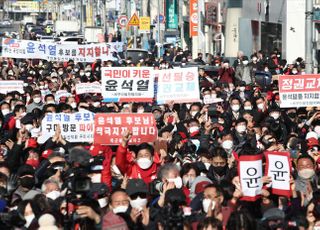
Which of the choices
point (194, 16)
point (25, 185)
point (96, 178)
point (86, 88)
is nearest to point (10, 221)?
point (25, 185)

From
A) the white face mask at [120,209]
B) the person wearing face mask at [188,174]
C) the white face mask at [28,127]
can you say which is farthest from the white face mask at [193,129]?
the white face mask at [120,209]

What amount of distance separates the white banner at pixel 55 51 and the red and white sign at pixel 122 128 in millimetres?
14710

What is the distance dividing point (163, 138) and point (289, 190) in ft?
14.0

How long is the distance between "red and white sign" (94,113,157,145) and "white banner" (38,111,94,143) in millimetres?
875

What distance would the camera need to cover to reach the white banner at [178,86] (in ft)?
65.4

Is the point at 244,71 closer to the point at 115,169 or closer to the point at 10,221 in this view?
the point at 115,169

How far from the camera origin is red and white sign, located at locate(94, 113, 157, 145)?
14578mm

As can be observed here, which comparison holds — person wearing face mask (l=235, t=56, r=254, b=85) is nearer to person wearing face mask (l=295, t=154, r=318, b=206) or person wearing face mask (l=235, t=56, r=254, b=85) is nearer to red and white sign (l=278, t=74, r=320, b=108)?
red and white sign (l=278, t=74, r=320, b=108)

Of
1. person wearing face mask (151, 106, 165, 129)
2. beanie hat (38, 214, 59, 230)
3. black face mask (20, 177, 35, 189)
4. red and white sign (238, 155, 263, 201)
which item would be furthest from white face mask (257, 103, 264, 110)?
beanie hat (38, 214, 59, 230)

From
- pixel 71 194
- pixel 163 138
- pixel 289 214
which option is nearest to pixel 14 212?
pixel 71 194

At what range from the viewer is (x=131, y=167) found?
13180 millimetres

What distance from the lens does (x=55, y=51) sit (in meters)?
29.7

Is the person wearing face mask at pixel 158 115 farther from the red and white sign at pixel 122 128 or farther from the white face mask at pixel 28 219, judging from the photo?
the white face mask at pixel 28 219

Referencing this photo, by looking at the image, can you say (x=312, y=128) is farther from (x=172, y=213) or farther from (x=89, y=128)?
(x=172, y=213)
